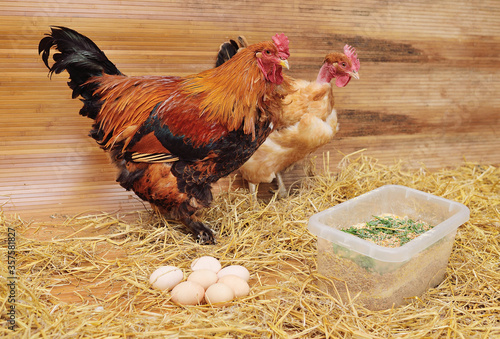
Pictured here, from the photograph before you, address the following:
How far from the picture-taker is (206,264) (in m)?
1.78

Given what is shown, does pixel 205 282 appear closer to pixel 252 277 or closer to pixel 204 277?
→ pixel 204 277

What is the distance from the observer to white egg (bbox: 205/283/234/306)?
5.03ft

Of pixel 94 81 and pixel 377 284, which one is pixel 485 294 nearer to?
pixel 377 284

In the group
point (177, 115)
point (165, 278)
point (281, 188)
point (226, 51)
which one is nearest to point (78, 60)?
point (177, 115)

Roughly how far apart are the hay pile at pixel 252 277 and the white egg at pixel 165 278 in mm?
40

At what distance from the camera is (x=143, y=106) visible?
6.54 ft

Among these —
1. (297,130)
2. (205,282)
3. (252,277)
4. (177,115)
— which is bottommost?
(252,277)

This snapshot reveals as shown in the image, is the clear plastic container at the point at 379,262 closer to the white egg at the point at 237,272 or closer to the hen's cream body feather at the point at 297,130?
the white egg at the point at 237,272

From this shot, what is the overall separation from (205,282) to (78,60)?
4.21 ft

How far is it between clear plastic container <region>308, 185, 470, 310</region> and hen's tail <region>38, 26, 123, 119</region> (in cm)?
135

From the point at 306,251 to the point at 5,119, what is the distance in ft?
6.37

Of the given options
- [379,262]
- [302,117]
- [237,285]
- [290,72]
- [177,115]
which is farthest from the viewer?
[290,72]

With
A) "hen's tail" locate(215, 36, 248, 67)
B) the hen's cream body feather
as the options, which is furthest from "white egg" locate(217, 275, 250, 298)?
"hen's tail" locate(215, 36, 248, 67)

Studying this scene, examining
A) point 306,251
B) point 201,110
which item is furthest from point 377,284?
point 201,110
